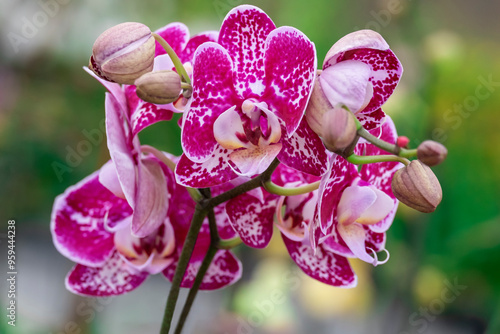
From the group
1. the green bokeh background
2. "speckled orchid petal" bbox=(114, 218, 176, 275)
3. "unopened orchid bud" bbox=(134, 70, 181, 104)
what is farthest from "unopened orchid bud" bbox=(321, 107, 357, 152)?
the green bokeh background

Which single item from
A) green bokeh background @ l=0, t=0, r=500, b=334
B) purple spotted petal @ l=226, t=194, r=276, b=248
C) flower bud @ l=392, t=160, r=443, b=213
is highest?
flower bud @ l=392, t=160, r=443, b=213

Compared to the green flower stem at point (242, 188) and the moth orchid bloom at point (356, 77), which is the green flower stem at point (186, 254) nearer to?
the green flower stem at point (242, 188)

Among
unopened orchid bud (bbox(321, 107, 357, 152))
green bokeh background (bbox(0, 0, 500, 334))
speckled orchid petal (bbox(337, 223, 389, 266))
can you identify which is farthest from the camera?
green bokeh background (bbox(0, 0, 500, 334))

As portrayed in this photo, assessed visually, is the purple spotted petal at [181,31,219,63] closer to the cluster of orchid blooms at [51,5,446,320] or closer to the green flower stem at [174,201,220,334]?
the cluster of orchid blooms at [51,5,446,320]

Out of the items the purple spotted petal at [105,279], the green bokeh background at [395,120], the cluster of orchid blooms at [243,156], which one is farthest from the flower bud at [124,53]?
the green bokeh background at [395,120]

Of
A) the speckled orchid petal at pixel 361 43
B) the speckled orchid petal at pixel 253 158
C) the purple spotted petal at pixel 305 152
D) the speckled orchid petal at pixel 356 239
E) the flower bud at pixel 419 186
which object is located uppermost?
the speckled orchid petal at pixel 361 43

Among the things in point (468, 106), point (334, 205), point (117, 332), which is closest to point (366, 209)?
point (334, 205)
